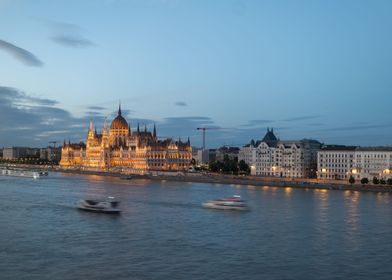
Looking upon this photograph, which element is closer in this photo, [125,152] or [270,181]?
[270,181]

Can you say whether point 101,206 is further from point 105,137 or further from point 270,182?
point 105,137

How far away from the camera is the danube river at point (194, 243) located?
Answer: 13188 millimetres

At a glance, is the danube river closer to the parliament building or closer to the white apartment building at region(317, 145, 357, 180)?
the white apartment building at region(317, 145, 357, 180)

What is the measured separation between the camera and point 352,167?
50906 mm

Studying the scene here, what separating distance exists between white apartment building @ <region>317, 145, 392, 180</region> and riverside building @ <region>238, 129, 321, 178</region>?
334 cm

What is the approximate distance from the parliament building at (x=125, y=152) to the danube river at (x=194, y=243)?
4609 cm

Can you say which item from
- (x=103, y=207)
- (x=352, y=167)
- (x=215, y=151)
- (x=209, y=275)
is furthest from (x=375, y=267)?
(x=215, y=151)

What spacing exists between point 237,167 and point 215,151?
34.9 meters

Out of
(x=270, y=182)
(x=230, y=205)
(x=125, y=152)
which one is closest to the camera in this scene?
(x=230, y=205)

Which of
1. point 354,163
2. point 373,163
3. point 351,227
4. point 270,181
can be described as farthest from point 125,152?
point 351,227

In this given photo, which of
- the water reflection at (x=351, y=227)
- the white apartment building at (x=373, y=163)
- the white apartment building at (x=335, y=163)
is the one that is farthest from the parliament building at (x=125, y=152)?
the water reflection at (x=351, y=227)

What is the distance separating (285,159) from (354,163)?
8.31 m

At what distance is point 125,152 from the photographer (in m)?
77.8

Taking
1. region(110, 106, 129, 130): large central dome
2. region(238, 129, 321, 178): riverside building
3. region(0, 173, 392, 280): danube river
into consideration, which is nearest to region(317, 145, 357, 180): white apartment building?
region(238, 129, 321, 178): riverside building
